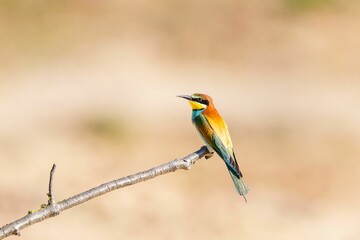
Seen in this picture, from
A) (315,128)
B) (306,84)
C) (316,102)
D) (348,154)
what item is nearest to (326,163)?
(348,154)

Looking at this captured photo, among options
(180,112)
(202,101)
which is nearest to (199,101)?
(202,101)

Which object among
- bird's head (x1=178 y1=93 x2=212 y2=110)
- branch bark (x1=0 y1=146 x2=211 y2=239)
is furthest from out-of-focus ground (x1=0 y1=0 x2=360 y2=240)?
branch bark (x1=0 y1=146 x2=211 y2=239)

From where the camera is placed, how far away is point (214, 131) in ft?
10.4

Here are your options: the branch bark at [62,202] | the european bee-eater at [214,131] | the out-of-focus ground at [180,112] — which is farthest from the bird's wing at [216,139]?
the out-of-focus ground at [180,112]

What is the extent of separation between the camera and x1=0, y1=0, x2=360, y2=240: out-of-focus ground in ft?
26.8

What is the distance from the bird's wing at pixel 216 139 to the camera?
3133 mm

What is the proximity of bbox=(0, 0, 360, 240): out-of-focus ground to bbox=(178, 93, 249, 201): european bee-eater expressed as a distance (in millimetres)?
4498

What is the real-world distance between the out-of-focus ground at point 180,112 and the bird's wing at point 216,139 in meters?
4.49

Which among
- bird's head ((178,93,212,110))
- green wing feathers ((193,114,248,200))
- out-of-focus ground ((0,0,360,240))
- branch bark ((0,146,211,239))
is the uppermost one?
out-of-focus ground ((0,0,360,240))

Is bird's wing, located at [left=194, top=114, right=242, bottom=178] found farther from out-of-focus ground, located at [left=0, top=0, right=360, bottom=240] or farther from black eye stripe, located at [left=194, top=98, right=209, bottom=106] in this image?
out-of-focus ground, located at [left=0, top=0, right=360, bottom=240]

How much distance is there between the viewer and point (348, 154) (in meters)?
9.58

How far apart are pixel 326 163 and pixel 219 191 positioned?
1.39 meters

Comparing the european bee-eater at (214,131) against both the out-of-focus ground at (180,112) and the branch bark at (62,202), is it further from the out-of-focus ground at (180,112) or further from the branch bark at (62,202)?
the out-of-focus ground at (180,112)

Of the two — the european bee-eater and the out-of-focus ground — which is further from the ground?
the out-of-focus ground
